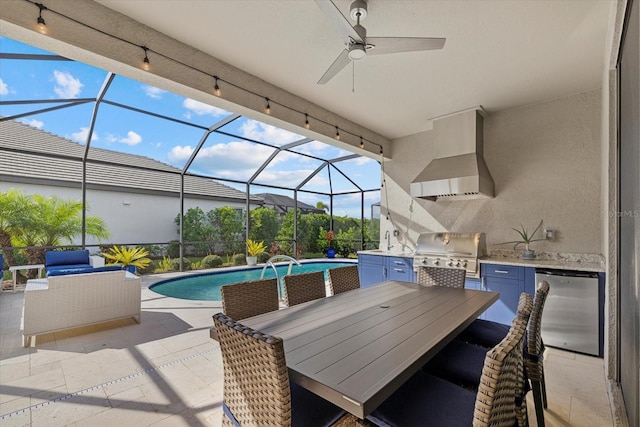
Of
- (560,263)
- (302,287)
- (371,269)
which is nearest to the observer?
(302,287)

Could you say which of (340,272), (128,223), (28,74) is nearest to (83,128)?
(28,74)

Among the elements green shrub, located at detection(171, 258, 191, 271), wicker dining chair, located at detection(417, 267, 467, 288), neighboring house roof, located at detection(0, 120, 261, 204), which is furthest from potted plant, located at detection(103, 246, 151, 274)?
wicker dining chair, located at detection(417, 267, 467, 288)

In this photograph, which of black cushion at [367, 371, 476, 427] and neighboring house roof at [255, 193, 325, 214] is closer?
black cushion at [367, 371, 476, 427]

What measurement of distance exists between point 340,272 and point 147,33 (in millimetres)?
2897

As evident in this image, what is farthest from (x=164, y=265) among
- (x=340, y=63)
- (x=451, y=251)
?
(x=340, y=63)

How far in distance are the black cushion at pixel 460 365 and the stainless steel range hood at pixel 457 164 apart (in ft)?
8.65

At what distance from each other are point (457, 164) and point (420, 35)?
221cm

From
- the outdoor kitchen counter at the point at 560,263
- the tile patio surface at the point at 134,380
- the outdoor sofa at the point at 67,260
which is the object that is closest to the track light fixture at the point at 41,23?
the tile patio surface at the point at 134,380

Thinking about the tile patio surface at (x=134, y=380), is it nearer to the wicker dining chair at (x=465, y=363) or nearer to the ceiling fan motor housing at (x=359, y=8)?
the wicker dining chair at (x=465, y=363)

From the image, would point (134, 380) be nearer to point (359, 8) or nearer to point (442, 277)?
point (442, 277)

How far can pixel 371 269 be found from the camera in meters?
5.11

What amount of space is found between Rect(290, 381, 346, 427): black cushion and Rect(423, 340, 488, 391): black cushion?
29.4 inches

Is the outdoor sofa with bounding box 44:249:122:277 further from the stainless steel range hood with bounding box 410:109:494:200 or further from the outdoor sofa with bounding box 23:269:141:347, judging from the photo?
the stainless steel range hood with bounding box 410:109:494:200

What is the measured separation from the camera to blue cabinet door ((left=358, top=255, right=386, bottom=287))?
496 cm
